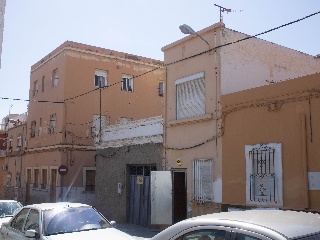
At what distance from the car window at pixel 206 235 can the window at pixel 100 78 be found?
21244mm

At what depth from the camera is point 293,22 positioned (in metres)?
8.99

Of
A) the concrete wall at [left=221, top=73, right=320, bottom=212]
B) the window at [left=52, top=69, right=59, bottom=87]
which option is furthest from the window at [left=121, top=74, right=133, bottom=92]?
the concrete wall at [left=221, top=73, right=320, bottom=212]

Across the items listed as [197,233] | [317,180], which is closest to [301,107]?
[317,180]

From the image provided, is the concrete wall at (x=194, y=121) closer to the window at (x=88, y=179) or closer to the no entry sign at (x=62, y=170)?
the no entry sign at (x=62, y=170)

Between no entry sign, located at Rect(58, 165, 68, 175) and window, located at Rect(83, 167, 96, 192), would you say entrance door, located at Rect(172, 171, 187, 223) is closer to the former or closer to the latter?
no entry sign, located at Rect(58, 165, 68, 175)

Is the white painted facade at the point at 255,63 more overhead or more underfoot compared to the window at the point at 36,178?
more overhead

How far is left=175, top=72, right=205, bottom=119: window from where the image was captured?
1318cm

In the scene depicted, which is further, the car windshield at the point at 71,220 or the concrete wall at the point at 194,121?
the concrete wall at the point at 194,121

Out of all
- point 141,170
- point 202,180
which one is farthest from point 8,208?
point 202,180

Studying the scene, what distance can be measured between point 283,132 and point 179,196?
219 inches

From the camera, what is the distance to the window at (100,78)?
24172 millimetres

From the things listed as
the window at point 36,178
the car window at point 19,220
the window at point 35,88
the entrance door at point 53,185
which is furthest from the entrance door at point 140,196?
the window at point 35,88

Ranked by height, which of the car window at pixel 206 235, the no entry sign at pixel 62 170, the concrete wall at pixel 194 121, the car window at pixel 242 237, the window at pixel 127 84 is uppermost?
the window at pixel 127 84

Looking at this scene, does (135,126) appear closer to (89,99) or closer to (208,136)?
(208,136)
